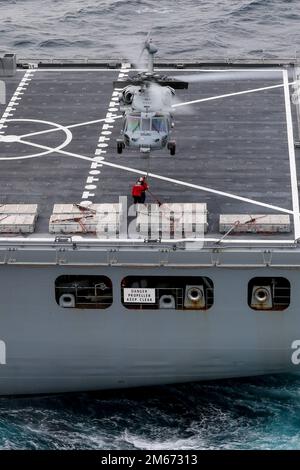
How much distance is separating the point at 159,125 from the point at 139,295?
10236 millimetres

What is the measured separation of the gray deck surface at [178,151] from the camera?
6188 cm

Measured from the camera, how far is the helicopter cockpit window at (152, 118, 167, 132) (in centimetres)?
6384

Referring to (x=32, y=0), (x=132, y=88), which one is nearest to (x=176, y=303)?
(x=132, y=88)

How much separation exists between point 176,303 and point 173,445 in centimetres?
582

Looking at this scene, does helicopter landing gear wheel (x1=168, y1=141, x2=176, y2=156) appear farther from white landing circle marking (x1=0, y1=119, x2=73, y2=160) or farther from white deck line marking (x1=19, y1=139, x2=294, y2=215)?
white landing circle marking (x1=0, y1=119, x2=73, y2=160)

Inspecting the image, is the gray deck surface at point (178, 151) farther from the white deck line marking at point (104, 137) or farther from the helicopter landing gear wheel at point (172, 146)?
the helicopter landing gear wheel at point (172, 146)

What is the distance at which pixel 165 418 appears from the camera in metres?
57.6

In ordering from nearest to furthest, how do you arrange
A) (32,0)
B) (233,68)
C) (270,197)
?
(270,197) → (233,68) → (32,0)

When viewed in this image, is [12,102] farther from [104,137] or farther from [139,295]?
[139,295]

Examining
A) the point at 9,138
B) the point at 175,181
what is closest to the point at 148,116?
the point at 175,181

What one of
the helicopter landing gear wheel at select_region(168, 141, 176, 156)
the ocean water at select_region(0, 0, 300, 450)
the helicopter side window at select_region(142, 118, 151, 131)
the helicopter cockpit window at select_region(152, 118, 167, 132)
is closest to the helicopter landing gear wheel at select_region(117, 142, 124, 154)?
the helicopter side window at select_region(142, 118, 151, 131)
